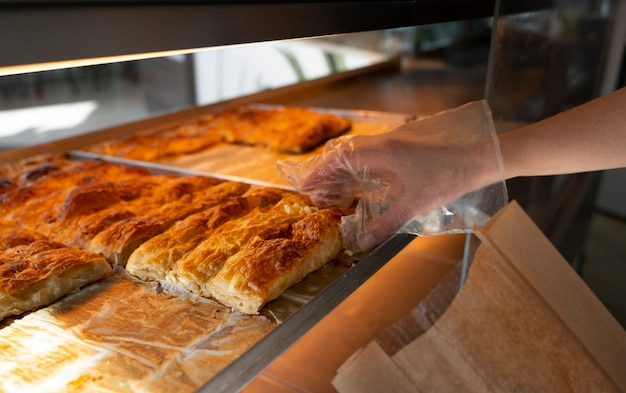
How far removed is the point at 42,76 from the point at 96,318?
241cm

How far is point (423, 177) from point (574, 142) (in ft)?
1.33

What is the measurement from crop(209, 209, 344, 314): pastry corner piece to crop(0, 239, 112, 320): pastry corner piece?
307mm

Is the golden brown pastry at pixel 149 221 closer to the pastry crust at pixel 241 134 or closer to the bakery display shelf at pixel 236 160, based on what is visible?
the bakery display shelf at pixel 236 160

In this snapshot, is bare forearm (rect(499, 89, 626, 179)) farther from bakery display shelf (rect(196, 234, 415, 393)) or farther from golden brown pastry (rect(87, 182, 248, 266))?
golden brown pastry (rect(87, 182, 248, 266))

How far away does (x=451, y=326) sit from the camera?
1675 mm

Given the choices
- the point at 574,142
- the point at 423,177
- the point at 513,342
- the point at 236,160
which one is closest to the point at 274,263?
the point at 423,177

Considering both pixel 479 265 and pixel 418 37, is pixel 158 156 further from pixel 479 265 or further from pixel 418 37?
pixel 418 37

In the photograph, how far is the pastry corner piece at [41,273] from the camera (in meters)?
1.08

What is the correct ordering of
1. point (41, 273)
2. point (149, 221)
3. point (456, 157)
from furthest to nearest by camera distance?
point (149, 221) → point (456, 157) → point (41, 273)

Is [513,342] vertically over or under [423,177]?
under

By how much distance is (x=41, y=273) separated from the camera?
1126 millimetres

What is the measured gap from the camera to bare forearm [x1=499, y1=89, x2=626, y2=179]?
4.17 feet

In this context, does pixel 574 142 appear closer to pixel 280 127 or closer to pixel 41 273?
pixel 41 273

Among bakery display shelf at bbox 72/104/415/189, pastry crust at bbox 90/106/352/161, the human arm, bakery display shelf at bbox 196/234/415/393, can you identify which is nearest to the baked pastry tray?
bakery display shelf at bbox 196/234/415/393
